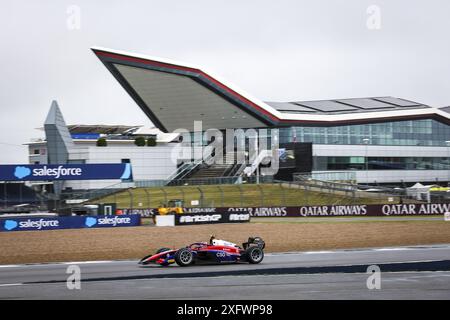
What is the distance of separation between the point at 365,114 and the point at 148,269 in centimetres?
6683

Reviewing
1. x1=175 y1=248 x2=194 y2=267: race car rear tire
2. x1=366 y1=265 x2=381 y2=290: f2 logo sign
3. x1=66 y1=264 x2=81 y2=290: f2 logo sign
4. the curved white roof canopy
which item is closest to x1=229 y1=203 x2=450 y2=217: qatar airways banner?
x1=175 y1=248 x2=194 y2=267: race car rear tire

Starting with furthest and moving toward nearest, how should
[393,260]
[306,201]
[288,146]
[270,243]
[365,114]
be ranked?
1. [365,114]
2. [288,146]
3. [306,201]
4. [270,243]
5. [393,260]

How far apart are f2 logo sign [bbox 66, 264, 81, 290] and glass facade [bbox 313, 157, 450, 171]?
196 ft

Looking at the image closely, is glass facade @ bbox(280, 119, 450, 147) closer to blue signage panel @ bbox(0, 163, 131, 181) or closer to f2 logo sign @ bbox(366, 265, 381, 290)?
blue signage panel @ bbox(0, 163, 131, 181)

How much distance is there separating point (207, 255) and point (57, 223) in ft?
60.6

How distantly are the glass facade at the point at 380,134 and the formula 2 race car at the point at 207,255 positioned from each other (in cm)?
5906

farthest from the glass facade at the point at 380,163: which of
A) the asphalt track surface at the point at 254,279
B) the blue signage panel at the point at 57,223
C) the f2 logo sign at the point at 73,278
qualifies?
the f2 logo sign at the point at 73,278

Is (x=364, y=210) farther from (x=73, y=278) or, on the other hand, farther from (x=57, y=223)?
(x=73, y=278)

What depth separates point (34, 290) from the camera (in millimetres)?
14305

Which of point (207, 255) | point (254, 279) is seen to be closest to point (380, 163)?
point (207, 255)

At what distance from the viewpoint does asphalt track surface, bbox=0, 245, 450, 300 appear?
12.9 m

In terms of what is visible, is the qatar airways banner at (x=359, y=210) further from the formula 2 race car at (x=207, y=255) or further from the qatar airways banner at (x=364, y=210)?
the formula 2 race car at (x=207, y=255)

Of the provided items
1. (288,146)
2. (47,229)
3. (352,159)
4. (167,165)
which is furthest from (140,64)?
(47,229)

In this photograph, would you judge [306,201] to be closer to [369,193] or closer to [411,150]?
[369,193]
